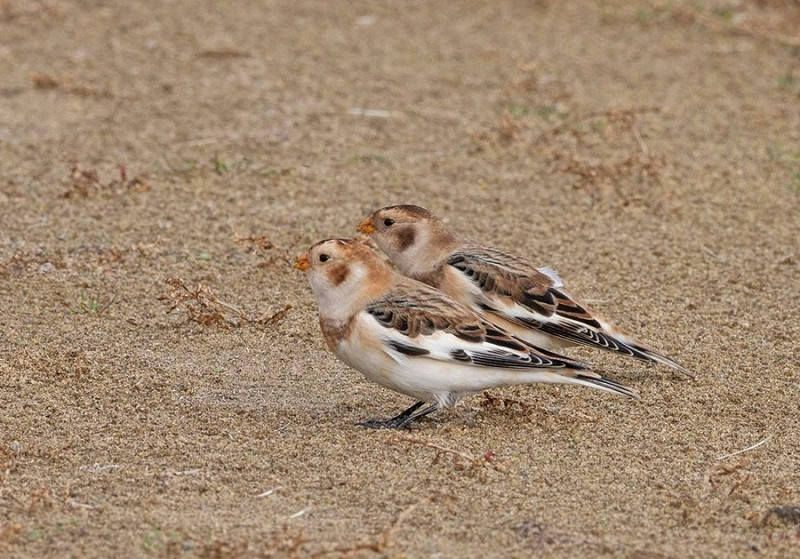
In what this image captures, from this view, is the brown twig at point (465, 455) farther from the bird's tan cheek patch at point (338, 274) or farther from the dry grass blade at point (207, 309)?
the dry grass blade at point (207, 309)

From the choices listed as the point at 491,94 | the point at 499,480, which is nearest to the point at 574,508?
the point at 499,480

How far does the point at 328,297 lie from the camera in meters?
5.13

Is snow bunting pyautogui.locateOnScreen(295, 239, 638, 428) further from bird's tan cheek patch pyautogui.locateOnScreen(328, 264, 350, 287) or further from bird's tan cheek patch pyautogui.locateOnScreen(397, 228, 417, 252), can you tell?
bird's tan cheek patch pyautogui.locateOnScreen(397, 228, 417, 252)

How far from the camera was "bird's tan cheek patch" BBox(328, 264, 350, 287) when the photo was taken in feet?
16.8

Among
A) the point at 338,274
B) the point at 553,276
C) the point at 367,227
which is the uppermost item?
the point at 338,274

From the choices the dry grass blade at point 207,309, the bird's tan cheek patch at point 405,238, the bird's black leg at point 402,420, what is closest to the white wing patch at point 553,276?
the bird's tan cheek patch at point 405,238

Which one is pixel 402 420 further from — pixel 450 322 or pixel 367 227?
pixel 367 227

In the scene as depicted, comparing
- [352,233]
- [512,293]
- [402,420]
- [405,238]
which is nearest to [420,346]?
[402,420]

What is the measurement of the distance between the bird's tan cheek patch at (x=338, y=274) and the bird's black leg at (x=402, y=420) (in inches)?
20.5

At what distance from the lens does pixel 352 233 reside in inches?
277

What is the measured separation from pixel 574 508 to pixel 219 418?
4.51ft

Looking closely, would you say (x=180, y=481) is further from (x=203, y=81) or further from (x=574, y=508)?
(x=203, y=81)

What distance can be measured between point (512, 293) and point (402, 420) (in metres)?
0.81

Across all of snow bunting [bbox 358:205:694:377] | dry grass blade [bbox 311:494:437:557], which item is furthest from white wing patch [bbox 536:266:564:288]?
dry grass blade [bbox 311:494:437:557]
